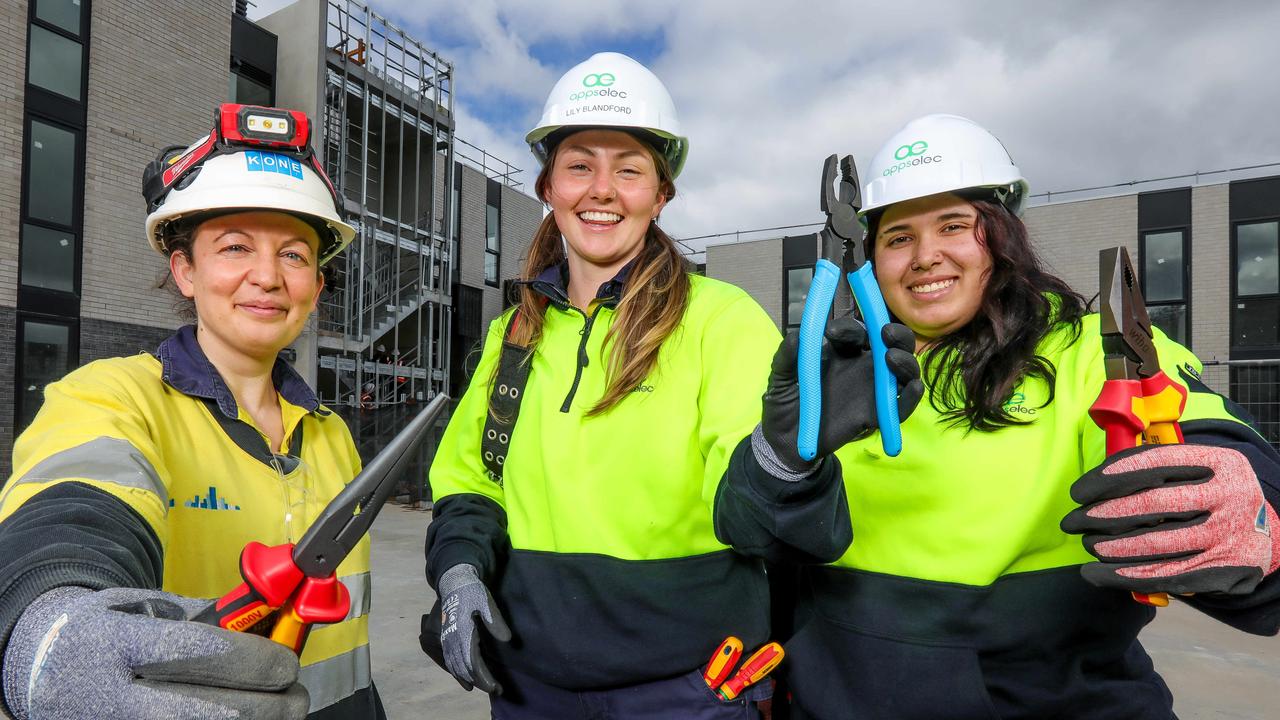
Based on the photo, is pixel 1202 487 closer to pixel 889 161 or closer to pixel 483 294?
pixel 889 161

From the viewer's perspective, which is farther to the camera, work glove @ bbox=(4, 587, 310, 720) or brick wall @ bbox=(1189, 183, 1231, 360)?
brick wall @ bbox=(1189, 183, 1231, 360)

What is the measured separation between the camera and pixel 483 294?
19828mm

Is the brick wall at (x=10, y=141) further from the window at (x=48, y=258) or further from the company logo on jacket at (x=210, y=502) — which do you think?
the company logo on jacket at (x=210, y=502)

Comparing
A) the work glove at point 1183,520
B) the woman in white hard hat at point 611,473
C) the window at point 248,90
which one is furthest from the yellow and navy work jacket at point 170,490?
the window at point 248,90

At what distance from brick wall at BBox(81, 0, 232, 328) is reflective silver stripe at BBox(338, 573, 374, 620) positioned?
10.1m

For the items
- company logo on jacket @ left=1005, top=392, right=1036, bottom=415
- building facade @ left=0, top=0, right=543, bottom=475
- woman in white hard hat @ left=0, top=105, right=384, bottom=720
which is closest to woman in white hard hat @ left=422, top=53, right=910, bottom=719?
woman in white hard hat @ left=0, top=105, right=384, bottom=720

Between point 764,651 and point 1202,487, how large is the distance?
3.05 feet

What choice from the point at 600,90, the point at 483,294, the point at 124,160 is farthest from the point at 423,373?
the point at 600,90

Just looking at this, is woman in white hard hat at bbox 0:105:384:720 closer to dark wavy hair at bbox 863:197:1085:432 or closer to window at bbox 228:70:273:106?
dark wavy hair at bbox 863:197:1085:432

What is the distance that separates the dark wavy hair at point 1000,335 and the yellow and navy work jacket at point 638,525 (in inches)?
21.7

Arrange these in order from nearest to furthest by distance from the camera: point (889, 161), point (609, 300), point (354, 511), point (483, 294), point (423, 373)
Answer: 1. point (354, 511)
2. point (609, 300)
3. point (889, 161)
4. point (423, 373)
5. point (483, 294)

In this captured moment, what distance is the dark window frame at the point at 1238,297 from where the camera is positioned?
1473 centimetres

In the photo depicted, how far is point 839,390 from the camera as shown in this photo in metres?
1.21

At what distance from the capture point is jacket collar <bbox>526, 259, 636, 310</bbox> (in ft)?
6.24
